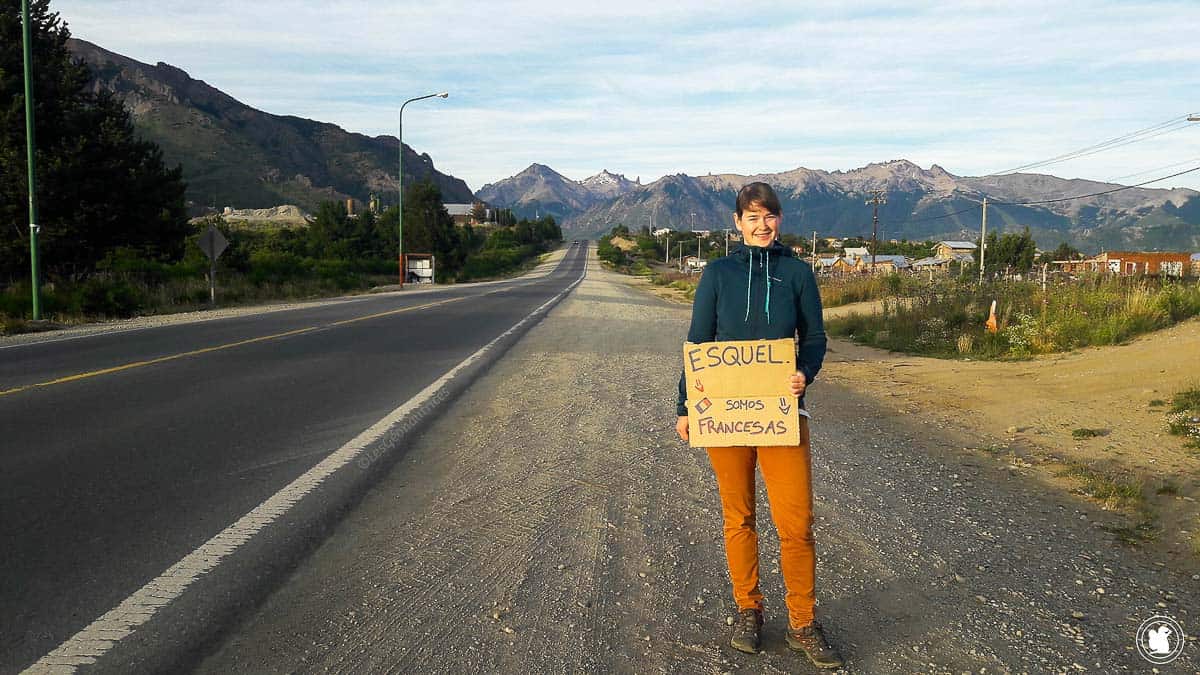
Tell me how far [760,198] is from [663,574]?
199cm

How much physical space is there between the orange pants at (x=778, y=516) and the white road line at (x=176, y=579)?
8.59 feet

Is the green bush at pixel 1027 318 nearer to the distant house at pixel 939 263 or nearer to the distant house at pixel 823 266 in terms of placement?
the distant house at pixel 823 266

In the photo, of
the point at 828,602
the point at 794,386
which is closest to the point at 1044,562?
the point at 828,602

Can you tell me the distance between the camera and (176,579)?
425cm

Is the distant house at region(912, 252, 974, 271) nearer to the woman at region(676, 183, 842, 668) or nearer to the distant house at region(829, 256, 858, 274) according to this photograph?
the distant house at region(829, 256, 858, 274)

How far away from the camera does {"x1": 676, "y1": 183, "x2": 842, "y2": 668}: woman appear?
3727 millimetres

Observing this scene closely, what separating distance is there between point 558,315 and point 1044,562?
1974cm

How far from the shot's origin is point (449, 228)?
61469 millimetres

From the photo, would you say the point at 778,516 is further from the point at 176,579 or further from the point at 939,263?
the point at 939,263

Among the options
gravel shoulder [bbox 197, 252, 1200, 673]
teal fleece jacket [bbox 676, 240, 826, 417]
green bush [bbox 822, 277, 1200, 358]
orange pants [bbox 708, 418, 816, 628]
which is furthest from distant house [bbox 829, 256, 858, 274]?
orange pants [bbox 708, 418, 816, 628]

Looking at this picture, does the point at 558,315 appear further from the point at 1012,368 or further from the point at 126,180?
the point at 126,180

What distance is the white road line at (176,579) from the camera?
11.4 feet

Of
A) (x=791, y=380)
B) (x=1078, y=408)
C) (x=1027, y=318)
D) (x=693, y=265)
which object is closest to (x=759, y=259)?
(x=791, y=380)

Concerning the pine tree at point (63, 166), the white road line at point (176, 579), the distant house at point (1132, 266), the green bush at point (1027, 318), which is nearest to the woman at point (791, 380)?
the white road line at point (176, 579)
